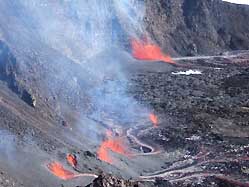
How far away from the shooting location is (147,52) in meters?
62.1

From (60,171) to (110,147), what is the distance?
24.0 feet

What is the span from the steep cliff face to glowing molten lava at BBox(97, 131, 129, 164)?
33.0 m

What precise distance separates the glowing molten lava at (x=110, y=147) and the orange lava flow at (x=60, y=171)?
159 inches

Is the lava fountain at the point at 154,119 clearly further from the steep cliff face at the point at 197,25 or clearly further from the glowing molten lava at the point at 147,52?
the steep cliff face at the point at 197,25

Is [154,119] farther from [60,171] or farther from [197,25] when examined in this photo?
[197,25]

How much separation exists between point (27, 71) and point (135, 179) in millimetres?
10420

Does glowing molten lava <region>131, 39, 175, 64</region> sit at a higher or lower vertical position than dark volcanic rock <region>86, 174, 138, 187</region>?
higher

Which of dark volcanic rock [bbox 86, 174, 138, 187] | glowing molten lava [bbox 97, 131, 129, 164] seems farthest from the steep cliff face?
dark volcanic rock [bbox 86, 174, 138, 187]

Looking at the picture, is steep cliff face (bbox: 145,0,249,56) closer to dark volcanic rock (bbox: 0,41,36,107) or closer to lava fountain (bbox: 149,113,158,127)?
lava fountain (bbox: 149,113,158,127)

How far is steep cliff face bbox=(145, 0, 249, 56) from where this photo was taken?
66312 millimetres

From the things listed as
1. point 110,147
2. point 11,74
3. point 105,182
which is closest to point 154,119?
point 110,147

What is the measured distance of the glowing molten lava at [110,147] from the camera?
28453 millimetres

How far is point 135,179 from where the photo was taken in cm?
2628

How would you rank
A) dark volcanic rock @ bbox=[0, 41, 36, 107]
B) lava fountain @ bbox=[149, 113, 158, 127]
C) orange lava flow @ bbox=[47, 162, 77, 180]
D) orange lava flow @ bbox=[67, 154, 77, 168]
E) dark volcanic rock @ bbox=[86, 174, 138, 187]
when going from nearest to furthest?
dark volcanic rock @ bbox=[86, 174, 138, 187]
orange lava flow @ bbox=[47, 162, 77, 180]
orange lava flow @ bbox=[67, 154, 77, 168]
dark volcanic rock @ bbox=[0, 41, 36, 107]
lava fountain @ bbox=[149, 113, 158, 127]
